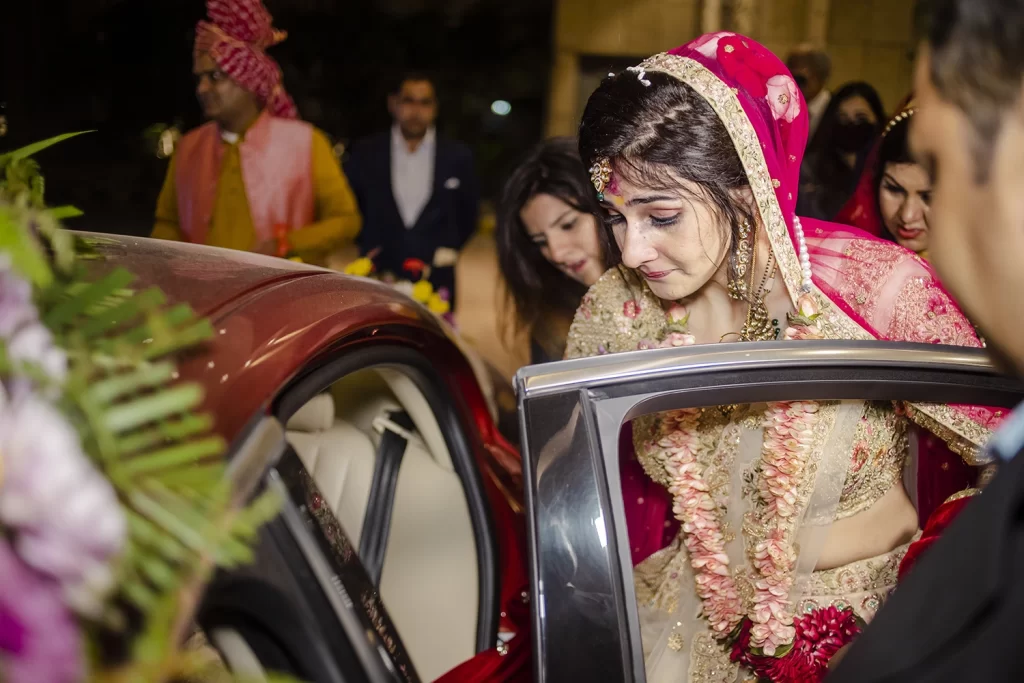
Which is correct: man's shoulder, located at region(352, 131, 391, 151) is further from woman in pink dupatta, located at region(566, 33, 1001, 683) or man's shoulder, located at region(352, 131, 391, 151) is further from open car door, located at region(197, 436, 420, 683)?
open car door, located at region(197, 436, 420, 683)

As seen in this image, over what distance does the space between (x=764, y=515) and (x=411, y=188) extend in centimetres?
367

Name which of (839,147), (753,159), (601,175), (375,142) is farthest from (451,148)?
(753,159)

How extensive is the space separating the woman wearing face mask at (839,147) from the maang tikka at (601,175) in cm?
283

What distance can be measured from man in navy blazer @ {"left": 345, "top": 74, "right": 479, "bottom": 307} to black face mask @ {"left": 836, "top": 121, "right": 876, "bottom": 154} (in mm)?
1994

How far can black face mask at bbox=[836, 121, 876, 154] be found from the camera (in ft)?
14.5

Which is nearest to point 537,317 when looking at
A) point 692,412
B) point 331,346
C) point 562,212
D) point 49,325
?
point 562,212

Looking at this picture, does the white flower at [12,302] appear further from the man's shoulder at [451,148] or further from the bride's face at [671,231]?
the man's shoulder at [451,148]

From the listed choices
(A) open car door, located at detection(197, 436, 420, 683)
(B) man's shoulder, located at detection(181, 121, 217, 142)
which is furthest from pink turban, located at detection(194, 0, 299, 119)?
(A) open car door, located at detection(197, 436, 420, 683)

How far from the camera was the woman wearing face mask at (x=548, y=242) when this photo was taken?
2.72 meters

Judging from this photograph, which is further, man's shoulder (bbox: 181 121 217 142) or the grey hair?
the grey hair

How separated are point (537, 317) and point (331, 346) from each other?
6.11 feet

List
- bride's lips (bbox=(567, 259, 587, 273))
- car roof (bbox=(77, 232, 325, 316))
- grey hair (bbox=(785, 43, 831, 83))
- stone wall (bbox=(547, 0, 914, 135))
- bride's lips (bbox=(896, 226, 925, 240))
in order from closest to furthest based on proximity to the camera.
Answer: car roof (bbox=(77, 232, 325, 316)) < bride's lips (bbox=(567, 259, 587, 273)) < bride's lips (bbox=(896, 226, 925, 240)) < grey hair (bbox=(785, 43, 831, 83)) < stone wall (bbox=(547, 0, 914, 135))

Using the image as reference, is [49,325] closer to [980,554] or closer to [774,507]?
[980,554]

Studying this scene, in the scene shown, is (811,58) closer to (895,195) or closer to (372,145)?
(372,145)
